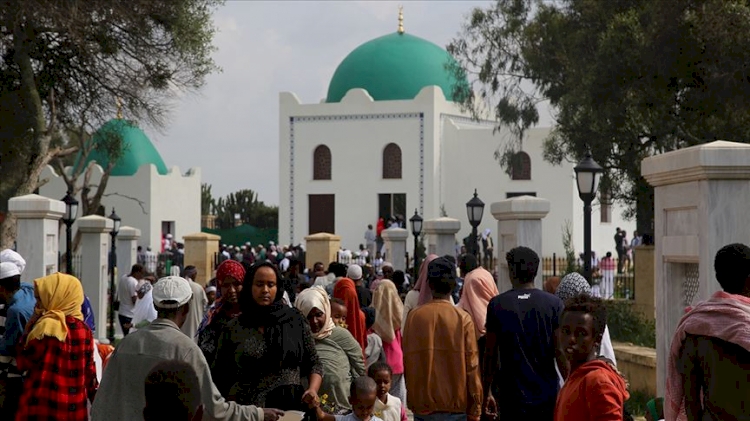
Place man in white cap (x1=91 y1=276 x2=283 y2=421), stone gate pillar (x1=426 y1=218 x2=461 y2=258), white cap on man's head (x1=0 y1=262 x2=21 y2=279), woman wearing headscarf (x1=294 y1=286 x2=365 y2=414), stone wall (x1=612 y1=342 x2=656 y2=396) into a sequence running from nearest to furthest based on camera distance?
man in white cap (x1=91 y1=276 x2=283 y2=421), woman wearing headscarf (x1=294 y1=286 x2=365 y2=414), white cap on man's head (x1=0 y1=262 x2=21 y2=279), stone wall (x1=612 y1=342 x2=656 y2=396), stone gate pillar (x1=426 y1=218 x2=461 y2=258)

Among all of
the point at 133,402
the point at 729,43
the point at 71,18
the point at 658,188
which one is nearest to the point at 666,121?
the point at 729,43

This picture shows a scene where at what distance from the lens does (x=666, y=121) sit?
22.5 m

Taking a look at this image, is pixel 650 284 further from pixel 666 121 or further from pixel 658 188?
pixel 658 188

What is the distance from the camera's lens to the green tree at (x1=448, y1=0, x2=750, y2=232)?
810 inches

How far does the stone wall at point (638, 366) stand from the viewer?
443 inches

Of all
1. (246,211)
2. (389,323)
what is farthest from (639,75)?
(246,211)

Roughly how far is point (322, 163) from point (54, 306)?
36586 millimetres

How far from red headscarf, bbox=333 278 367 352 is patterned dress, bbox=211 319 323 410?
137 inches

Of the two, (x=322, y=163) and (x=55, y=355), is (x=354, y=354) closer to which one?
(x=55, y=355)

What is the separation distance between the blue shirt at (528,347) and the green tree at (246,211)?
5275 cm

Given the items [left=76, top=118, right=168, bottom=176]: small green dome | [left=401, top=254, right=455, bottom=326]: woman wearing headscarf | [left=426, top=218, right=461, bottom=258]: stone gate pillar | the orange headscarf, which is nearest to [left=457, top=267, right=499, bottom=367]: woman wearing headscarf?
the orange headscarf

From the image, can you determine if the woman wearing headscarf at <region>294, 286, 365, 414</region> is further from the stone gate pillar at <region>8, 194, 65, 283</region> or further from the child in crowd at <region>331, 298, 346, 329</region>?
the stone gate pillar at <region>8, 194, 65, 283</region>

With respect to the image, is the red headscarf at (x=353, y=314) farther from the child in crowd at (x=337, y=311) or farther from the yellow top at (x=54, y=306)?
the yellow top at (x=54, y=306)

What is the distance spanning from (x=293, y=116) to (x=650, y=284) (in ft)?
89.0
